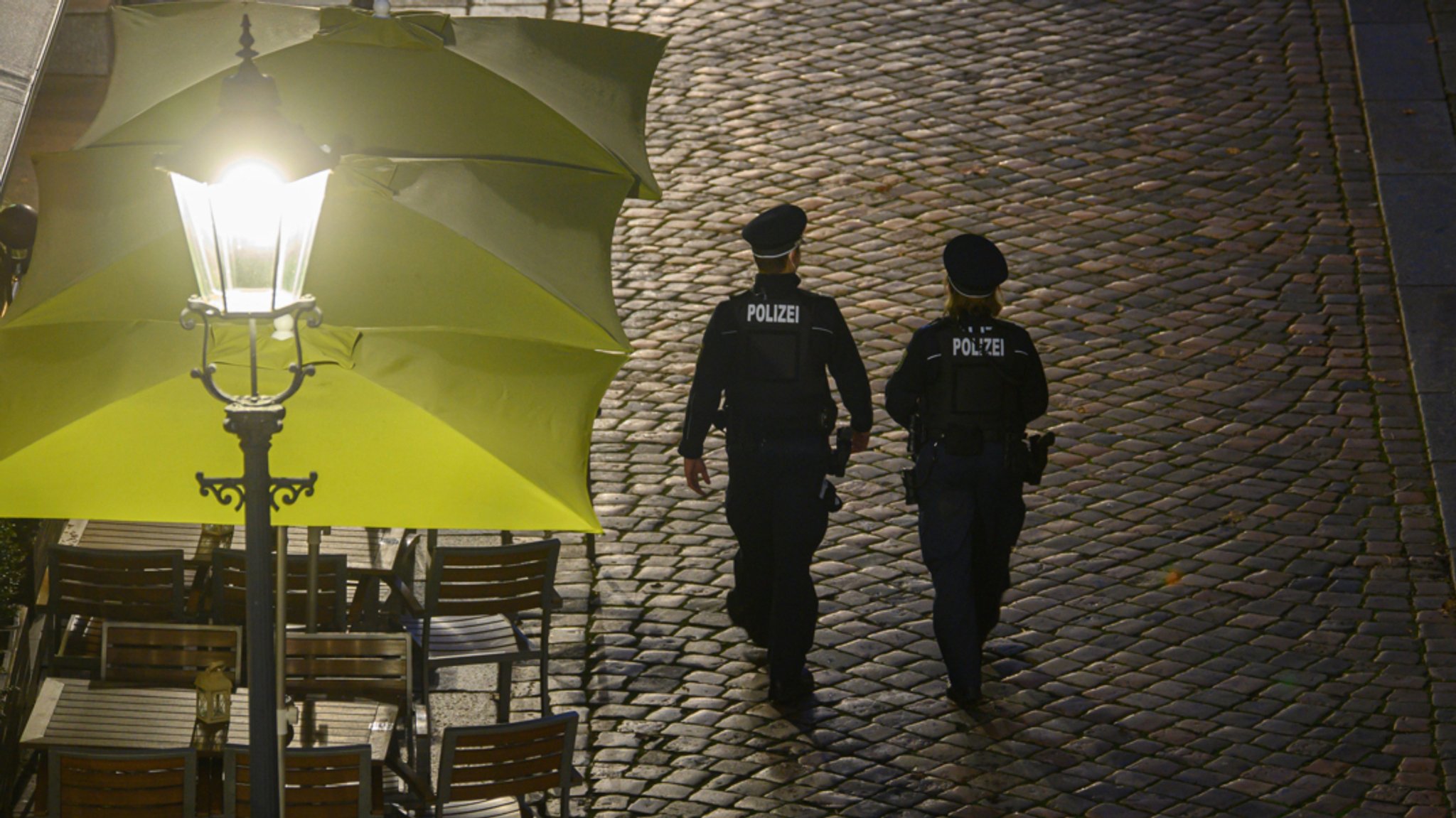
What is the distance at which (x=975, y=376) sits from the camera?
8.38 meters

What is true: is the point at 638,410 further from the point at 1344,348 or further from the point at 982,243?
the point at 1344,348

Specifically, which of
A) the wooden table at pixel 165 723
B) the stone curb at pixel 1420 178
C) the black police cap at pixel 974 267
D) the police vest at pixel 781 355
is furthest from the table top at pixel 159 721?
the stone curb at pixel 1420 178

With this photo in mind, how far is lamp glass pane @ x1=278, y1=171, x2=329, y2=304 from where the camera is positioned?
5.06 metres

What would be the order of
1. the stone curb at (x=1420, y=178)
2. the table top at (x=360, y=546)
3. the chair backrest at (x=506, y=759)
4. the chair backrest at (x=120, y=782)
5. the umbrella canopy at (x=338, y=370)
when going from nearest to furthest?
the umbrella canopy at (x=338, y=370), the chair backrest at (x=120, y=782), the chair backrest at (x=506, y=759), the table top at (x=360, y=546), the stone curb at (x=1420, y=178)

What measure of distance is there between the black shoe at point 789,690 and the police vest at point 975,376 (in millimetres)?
1316

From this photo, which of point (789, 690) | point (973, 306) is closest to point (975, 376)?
point (973, 306)

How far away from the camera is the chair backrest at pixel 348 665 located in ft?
25.6

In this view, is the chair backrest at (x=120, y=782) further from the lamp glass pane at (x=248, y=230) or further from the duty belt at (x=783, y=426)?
the duty belt at (x=783, y=426)

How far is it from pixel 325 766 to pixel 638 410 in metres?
4.86

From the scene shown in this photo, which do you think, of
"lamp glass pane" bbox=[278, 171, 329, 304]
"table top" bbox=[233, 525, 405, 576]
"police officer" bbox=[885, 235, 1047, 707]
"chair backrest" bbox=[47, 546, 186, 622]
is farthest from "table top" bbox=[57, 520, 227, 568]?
"lamp glass pane" bbox=[278, 171, 329, 304]

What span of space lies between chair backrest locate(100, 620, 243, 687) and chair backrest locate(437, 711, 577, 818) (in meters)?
1.37

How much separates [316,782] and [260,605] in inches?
60.7

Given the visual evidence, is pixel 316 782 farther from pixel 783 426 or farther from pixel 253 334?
pixel 783 426

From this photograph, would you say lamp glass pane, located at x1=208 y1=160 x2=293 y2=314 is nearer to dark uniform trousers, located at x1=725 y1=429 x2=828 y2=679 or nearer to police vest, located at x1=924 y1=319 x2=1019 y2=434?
dark uniform trousers, located at x1=725 y1=429 x2=828 y2=679
